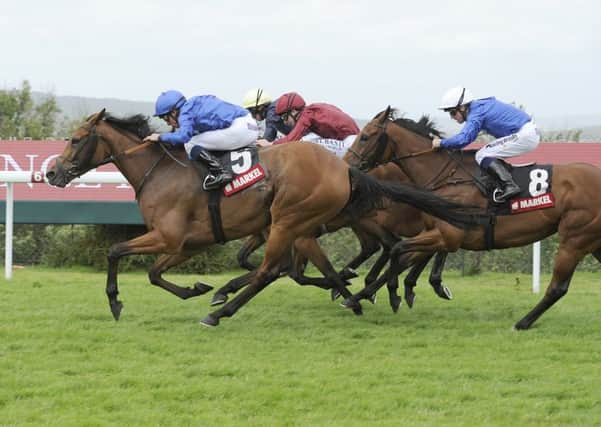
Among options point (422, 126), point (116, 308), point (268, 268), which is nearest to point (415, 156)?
point (422, 126)

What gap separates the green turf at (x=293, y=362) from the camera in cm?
422

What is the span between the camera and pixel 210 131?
636 cm

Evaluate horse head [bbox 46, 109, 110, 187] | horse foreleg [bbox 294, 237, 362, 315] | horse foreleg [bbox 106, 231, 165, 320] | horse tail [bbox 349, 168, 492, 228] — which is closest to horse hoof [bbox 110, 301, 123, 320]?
horse foreleg [bbox 106, 231, 165, 320]

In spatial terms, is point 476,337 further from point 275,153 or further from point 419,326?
point 275,153

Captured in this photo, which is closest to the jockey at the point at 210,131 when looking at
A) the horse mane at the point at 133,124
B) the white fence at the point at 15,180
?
the horse mane at the point at 133,124

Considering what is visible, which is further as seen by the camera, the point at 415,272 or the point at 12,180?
the point at 12,180

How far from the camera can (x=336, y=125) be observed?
23.8 ft

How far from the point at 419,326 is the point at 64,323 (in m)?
2.26

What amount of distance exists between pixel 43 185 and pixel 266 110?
3355mm

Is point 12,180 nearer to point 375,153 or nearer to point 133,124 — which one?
point 133,124

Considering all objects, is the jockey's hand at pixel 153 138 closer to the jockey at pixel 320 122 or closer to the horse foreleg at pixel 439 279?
the jockey at pixel 320 122

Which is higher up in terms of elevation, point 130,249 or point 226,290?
point 130,249

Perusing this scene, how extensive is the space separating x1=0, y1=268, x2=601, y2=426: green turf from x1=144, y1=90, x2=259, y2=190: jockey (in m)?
1.01

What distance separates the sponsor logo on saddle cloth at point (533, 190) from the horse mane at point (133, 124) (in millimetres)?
2421
